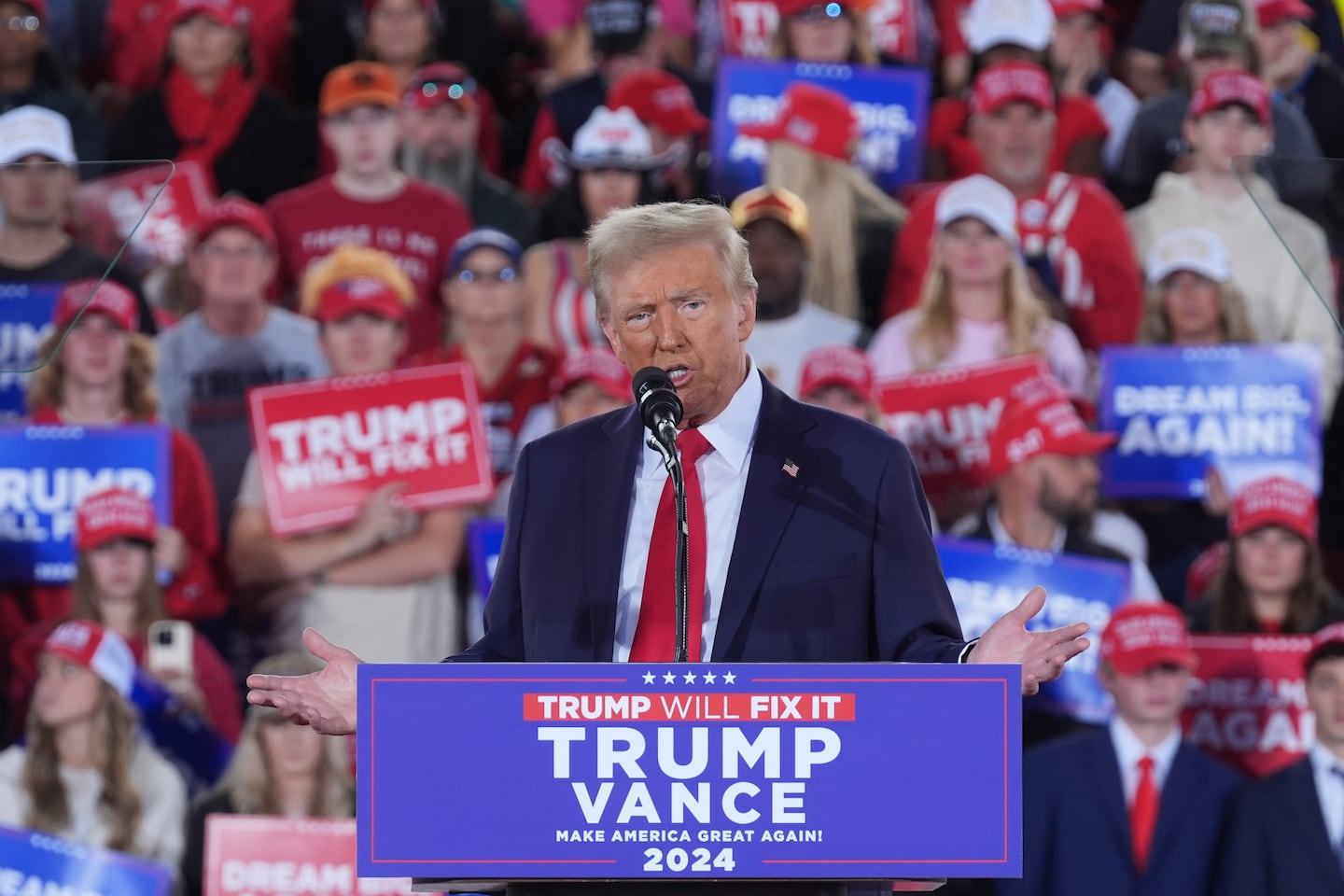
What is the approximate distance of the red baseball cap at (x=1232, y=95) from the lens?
6488 mm

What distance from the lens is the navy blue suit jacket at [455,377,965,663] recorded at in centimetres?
263

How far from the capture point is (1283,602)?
577 cm

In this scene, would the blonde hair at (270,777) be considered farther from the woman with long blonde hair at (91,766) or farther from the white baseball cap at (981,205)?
the white baseball cap at (981,205)

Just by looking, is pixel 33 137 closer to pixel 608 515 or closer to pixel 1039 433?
pixel 608 515

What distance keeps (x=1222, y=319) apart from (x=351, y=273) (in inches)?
96.2

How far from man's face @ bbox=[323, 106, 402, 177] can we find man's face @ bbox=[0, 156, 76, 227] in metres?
2.75

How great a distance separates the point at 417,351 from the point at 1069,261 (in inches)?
75.6

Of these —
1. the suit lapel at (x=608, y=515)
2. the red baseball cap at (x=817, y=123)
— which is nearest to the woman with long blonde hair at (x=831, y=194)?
the red baseball cap at (x=817, y=123)

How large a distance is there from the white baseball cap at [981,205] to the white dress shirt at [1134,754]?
4.70 ft

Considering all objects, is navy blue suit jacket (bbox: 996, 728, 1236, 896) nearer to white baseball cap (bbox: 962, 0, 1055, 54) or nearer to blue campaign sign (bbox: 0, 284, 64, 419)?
white baseball cap (bbox: 962, 0, 1055, 54)

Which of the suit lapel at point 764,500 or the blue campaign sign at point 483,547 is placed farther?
the blue campaign sign at point 483,547

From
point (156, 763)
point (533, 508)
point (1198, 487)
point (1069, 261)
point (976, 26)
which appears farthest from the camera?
point (976, 26)

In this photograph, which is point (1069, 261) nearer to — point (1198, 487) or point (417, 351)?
point (1198, 487)

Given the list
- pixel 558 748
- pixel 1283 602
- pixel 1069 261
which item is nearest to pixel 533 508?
pixel 558 748
